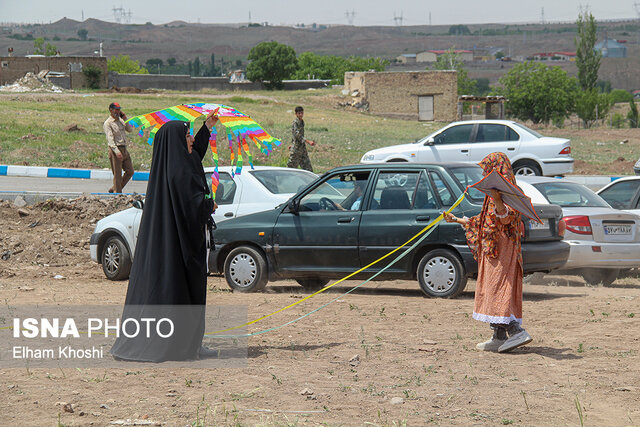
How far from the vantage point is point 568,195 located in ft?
40.1

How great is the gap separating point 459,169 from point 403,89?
60251 millimetres

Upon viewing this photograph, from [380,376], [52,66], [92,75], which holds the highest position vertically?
[52,66]

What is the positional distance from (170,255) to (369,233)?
4004 millimetres

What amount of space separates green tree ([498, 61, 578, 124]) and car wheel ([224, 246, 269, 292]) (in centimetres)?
8924

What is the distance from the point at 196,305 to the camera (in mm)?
7043

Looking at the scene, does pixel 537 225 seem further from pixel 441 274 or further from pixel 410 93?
pixel 410 93

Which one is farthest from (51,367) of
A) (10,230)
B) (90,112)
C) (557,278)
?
(90,112)

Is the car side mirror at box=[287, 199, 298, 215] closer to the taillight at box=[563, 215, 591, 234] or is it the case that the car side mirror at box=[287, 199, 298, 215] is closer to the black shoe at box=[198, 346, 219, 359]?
the taillight at box=[563, 215, 591, 234]

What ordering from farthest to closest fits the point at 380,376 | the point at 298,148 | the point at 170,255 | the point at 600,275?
the point at 298,148 < the point at 600,275 < the point at 170,255 < the point at 380,376

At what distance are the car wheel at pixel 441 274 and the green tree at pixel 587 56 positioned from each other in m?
106

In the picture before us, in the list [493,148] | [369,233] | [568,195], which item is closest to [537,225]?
[369,233]

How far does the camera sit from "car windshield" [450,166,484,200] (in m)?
10.3

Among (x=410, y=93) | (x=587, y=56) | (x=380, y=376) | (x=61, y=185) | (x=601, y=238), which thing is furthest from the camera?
(x=587, y=56)

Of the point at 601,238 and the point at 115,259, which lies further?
the point at 115,259
